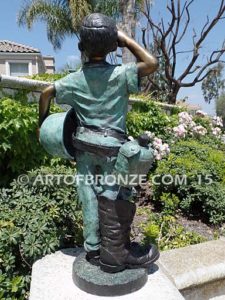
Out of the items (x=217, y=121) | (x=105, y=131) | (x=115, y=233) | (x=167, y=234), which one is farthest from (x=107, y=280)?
Answer: (x=217, y=121)

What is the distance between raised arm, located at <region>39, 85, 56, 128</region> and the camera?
2.13 metres

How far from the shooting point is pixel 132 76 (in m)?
2.02

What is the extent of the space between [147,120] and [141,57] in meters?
4.52

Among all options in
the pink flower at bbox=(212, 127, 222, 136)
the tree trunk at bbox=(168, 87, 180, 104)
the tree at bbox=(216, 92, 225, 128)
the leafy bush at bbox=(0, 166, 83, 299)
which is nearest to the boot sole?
the leafy bush at bbox=(0, 166, 83, 299)

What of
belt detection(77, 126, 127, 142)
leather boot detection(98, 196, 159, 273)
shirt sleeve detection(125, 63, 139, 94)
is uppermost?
shirt sleeve detection(125, 63, 139, 94)

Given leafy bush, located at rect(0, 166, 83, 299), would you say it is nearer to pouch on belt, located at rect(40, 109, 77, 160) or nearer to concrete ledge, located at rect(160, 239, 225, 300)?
pouch on belt, located at rect(40, 109, 77, 160)

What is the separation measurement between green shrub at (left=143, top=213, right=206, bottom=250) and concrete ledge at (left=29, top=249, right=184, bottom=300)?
872 mm

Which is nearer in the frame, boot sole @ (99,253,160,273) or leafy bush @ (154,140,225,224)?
boot sole @ (99,253,160,273)

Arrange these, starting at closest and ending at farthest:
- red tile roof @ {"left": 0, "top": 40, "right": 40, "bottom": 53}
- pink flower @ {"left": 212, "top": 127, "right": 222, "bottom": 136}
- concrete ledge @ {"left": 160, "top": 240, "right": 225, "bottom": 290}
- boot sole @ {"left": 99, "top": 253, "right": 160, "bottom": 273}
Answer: boot sole @ {"left": 99, "top": 253, "right": 160, "bottom": 273} < concrete ledge @ {"left": 160, "top": 240, "right": 225, "bottom": 290} < pink flower @ {"left": 212, "top": 127, "right": 222, "bottom": 136} < red tile roof @ {"left": 0, "top": 40, "right": 40, "bottom": 53}

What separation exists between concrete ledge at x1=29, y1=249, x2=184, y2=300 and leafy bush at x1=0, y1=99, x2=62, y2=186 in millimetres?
1487

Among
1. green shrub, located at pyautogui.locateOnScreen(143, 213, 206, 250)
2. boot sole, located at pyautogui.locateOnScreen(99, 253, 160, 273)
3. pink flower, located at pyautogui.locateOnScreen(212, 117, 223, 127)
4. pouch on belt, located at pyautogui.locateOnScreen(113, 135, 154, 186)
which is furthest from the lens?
pink flower, located at pyautogui.locateOnScreen(212, 117, 223, 127)

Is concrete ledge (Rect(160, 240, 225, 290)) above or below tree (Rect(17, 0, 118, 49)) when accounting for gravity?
below

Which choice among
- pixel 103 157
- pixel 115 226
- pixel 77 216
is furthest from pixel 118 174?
pixel 77 216

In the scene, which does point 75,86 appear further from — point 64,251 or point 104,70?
point 64,251
